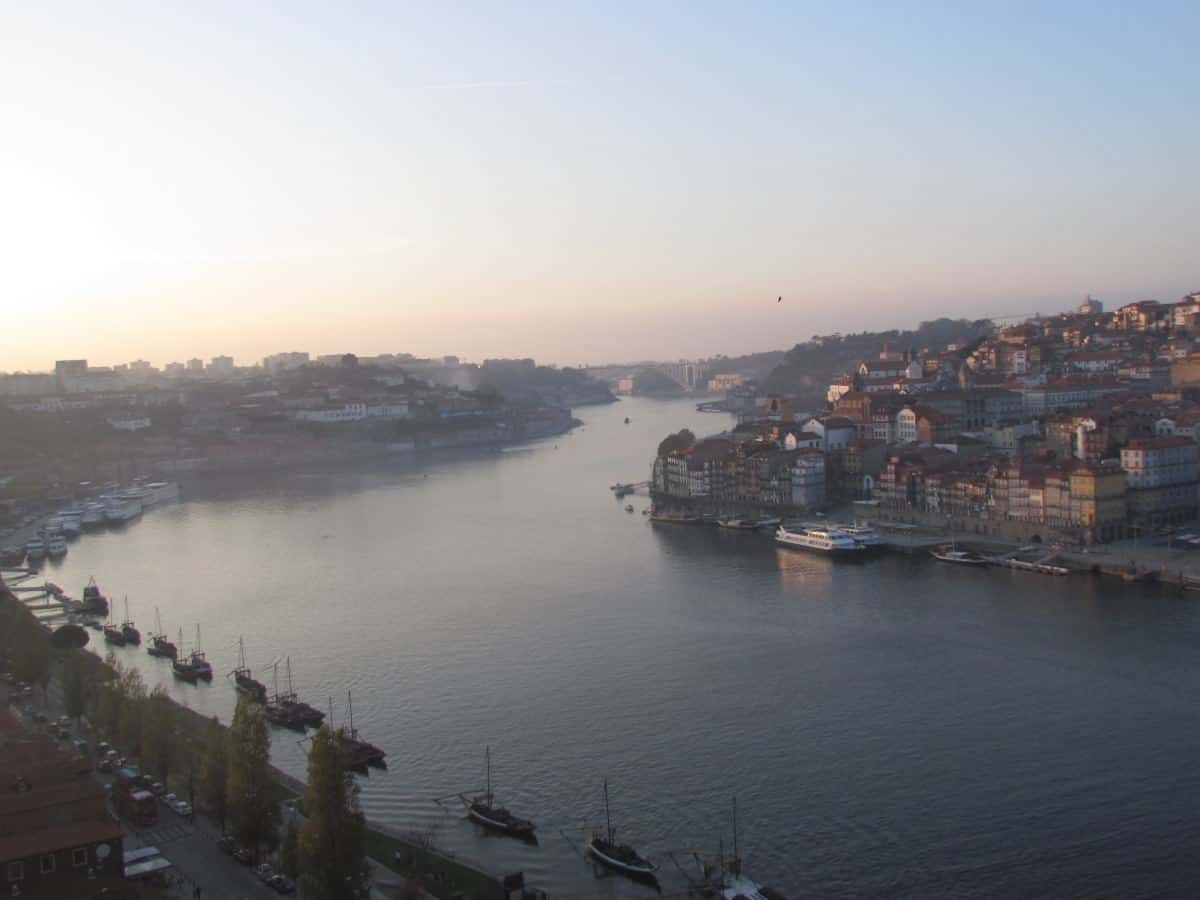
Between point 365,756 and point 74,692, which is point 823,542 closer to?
point 365,756

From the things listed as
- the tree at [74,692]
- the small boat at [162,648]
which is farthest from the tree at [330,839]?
the small boat at [162,648]

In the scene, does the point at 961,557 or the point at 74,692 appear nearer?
the point at 74,692

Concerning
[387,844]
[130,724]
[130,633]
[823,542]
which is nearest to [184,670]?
[130,633]

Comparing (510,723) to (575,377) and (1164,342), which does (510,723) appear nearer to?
(1164,342)

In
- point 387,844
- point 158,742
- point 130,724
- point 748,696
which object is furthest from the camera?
point 748,696

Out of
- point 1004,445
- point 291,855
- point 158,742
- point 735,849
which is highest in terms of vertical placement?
point 1004,445

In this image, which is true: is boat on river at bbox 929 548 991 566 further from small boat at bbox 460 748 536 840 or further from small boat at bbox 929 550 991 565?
small boat at bbox 460 748 536 840
